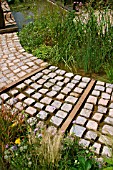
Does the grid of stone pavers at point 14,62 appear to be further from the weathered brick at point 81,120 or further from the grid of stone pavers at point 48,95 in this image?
the weathered brick at point 81,120

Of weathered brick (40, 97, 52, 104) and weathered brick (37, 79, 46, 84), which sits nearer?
weathered brick (40, 97, 52, 104)

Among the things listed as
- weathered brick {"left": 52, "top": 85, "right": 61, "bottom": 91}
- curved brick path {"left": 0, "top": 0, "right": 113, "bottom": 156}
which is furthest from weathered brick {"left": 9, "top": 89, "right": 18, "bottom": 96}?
weathered brick {"left": 52, "top": 85, "right": 61, "bottom": 91}

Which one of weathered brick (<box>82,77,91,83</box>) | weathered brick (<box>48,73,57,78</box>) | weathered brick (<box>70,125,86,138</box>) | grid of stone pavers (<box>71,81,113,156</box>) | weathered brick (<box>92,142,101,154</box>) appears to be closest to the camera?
weathered brick (<box>92,142,101,154</box>)

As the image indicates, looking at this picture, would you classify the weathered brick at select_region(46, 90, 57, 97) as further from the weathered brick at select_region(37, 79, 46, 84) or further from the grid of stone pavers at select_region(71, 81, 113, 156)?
the grid of stone pavers at select_region(71, 81, 113, 156)

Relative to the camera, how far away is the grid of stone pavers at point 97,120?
2725 millimetres

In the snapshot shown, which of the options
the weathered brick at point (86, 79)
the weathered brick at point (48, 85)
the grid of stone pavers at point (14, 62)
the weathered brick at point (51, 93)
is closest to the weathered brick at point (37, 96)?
the weathered brick at point (51, 93)

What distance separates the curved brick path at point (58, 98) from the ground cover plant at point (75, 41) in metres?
0.29

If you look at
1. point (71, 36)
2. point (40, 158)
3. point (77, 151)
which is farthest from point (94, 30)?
point (40, 158)

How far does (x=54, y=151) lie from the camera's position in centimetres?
218

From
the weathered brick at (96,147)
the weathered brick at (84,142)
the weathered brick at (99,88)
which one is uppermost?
the weathered brick at (99,88)

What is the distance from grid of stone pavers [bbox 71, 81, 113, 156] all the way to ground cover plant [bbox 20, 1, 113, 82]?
1.34 ft

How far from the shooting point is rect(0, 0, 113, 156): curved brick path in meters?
2.96

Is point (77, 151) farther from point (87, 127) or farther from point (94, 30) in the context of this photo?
point (94, 30)

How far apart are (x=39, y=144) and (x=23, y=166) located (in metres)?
0.25
